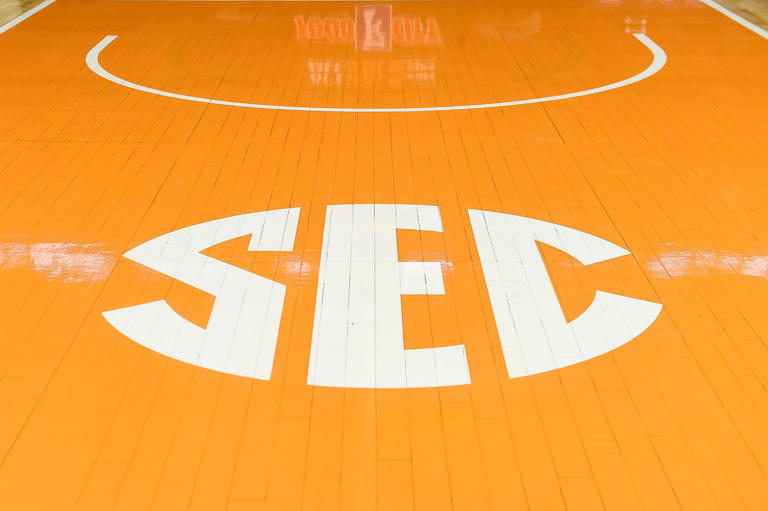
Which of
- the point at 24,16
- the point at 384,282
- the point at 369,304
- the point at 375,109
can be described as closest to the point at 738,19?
the point at 375,109

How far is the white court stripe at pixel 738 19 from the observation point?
8.13 meters

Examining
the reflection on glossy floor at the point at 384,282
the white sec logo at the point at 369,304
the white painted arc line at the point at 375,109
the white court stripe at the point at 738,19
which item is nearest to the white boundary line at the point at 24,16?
the reflection on glossy floor at the point at 384,282

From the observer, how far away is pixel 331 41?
796cm

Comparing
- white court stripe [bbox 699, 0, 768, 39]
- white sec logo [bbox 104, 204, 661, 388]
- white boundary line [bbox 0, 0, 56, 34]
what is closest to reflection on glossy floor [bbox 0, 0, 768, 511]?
white sec logo [bbox 104, 204, 661, 388]

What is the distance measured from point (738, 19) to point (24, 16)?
333 inches

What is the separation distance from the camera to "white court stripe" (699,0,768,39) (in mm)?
8133

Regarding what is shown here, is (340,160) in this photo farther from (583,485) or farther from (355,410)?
(583,485)

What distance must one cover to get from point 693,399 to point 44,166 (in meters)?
4.55

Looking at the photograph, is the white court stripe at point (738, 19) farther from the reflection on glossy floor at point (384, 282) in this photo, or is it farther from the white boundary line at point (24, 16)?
the white boundary line at point (24, 16)

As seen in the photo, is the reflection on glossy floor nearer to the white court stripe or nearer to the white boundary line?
the white court stripe

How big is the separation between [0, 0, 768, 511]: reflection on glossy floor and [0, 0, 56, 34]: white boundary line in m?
1.21

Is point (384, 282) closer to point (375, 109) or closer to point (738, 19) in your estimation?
point (375, 109)

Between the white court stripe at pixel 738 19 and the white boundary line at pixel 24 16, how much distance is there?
8.27m

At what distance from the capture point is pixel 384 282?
4.15 metres
